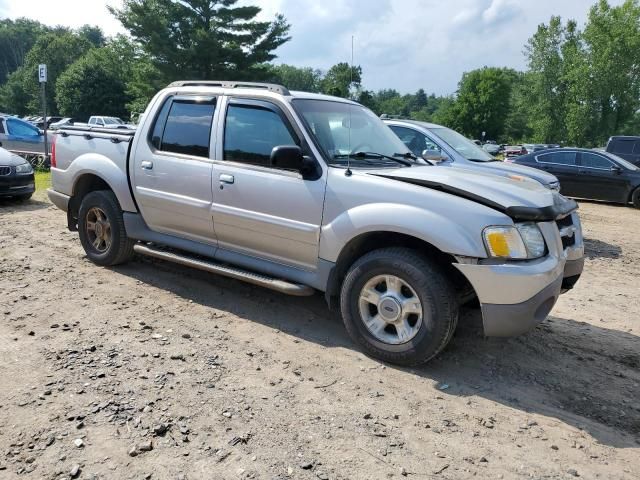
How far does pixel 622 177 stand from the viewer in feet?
43.4

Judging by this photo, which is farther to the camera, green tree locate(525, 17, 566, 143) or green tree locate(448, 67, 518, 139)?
green tree locate(448, 67, 518, 139)

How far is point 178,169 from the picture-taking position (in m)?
4.91

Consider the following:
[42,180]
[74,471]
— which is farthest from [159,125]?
[42,180]

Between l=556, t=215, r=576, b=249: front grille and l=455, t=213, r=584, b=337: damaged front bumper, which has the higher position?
l=556, t=215, r=576, b=249: front grille

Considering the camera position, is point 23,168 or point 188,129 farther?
point 23,168

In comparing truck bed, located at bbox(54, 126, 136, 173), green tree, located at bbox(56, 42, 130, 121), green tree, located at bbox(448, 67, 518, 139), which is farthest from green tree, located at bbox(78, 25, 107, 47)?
truck bed, located at bbox(54, 126, 136, 173)

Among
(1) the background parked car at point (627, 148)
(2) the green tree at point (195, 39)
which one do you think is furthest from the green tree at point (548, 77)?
(1) the background parked car at point (627, 148)

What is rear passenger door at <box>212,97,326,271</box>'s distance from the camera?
415 cm

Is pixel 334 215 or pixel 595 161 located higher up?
pixel 595 161

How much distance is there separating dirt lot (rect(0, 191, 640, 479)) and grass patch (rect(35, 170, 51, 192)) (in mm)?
7404

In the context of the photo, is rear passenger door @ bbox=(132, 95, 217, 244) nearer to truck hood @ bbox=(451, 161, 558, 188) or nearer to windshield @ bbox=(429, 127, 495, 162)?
truck hood @ bbox=(451, 161, 558, 188)

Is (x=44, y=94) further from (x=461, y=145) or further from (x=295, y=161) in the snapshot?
(x=295, y=161)

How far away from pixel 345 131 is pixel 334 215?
3.11ft

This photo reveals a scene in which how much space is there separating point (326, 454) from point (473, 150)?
6829mm
